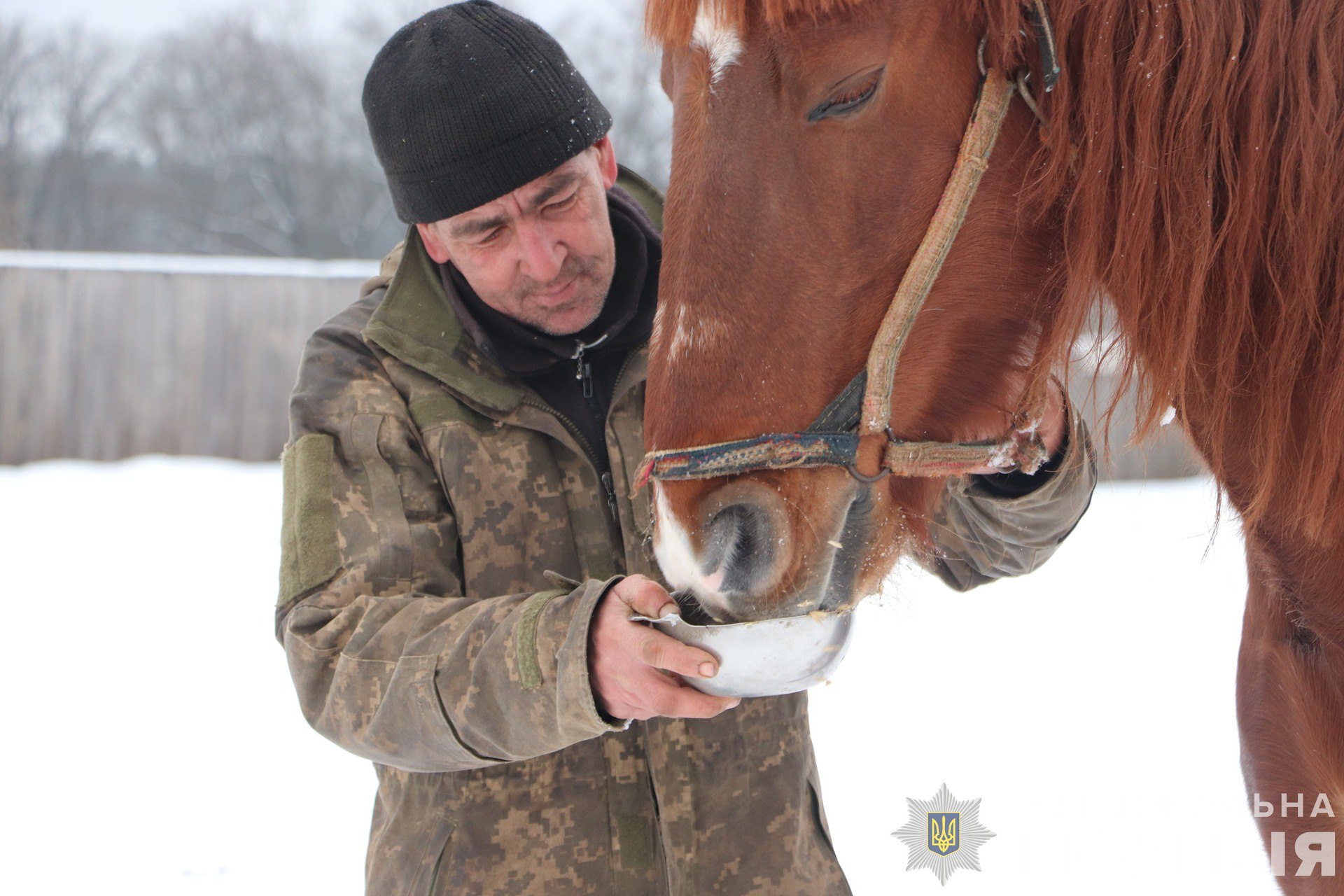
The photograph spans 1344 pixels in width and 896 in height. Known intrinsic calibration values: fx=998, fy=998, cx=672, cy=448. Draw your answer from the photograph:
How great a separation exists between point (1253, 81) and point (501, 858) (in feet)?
5.05

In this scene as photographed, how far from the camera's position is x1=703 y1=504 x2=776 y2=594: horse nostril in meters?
1.17

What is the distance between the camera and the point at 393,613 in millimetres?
1468

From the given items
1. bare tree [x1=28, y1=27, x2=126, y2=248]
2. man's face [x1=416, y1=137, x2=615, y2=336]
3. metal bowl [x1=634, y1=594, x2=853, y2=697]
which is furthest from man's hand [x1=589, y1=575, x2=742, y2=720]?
bare tree [x1=28, y1=27, x2=126, y2=248]

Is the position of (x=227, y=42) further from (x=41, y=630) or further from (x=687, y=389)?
(x=687, y=389)

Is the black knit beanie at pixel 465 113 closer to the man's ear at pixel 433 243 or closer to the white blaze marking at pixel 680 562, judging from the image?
the man's ear at pixel 433 243

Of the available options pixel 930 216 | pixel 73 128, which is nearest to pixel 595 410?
pixel 930 216

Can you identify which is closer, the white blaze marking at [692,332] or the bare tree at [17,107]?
the white blaze marking at [692,332]

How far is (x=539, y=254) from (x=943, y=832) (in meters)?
1.56

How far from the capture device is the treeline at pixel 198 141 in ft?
63.4

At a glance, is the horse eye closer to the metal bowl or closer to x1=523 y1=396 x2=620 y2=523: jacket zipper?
the metal bowl

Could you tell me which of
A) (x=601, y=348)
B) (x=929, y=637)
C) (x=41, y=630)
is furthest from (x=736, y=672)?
(x=41, y=630)

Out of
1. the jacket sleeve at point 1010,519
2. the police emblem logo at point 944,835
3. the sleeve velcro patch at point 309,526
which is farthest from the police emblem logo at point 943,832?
the sleeve velcro patch at point 309,526

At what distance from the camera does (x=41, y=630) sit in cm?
517

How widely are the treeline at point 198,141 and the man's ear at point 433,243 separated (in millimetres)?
18652
